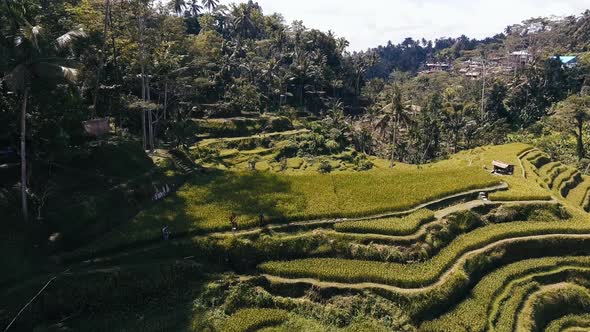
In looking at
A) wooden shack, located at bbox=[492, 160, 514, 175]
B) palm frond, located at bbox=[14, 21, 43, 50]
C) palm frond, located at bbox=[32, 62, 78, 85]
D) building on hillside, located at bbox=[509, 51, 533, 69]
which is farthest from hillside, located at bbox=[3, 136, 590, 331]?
building on hillside, located at bbox=[509, 51, 533, 69]

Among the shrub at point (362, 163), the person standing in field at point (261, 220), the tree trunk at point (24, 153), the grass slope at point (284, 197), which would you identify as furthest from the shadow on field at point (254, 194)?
the shrub at point (362, 163)

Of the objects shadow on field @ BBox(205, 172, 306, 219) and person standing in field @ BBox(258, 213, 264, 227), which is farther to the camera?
shadow on field @ BBox(205, 172, 306, 219)

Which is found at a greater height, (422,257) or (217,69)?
(217,69)

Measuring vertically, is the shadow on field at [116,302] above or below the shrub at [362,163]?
below

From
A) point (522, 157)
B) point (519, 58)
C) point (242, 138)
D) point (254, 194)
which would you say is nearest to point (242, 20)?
point (242, 138)

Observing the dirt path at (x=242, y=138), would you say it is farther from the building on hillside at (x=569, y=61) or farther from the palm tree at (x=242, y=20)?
the building on hillside at (x=569, y=61)

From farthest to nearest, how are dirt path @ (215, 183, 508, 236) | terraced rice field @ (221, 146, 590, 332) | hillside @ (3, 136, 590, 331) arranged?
dirt path @ (215, 183, 508, 236) < terraced rice field @ (221, 146, 590, 332) < hillside @ (3, 136, 590, 331)

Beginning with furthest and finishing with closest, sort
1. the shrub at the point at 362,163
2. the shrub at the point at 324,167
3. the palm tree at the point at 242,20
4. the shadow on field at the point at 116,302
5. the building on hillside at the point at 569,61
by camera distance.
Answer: the palm tree at the point at 242,20, the building on hillside at the point at 569,61, the shrub at the point at 362,163, the shrub at the point at 324,167, the shadow on field at the point at 116,302

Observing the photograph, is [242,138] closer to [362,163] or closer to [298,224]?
[362,163]

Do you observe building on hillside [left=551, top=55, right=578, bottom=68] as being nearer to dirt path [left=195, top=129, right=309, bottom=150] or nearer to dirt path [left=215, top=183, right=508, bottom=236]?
dirt path [left=195, top=129, right=309, bottom=150]

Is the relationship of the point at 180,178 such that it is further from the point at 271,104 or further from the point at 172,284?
the point at 271,104

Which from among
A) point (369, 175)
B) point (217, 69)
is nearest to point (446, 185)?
point (369, 175)
